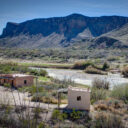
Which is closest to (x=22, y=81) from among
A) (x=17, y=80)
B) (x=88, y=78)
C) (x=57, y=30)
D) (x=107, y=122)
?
(x=17, y=80)

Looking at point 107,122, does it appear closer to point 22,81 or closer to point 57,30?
point 22,81

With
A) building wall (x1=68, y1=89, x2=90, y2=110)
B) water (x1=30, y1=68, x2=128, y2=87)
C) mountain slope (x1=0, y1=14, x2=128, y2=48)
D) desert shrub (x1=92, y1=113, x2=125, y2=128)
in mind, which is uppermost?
mountain slope (x1=0, y1=14, x2=128, y2=48)

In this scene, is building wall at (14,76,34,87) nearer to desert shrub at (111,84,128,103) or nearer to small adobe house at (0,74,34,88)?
small adobe house at (0,74,34,88)

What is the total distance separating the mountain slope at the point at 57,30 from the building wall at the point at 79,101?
13007 centimetres

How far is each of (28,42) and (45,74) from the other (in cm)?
12589

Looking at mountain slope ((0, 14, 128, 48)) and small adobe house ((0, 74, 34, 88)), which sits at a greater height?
mountain slope ((0, 14, 128, 48))

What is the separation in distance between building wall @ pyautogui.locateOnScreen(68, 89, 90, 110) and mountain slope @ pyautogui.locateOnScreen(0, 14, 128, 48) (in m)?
130

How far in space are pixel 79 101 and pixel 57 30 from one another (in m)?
165

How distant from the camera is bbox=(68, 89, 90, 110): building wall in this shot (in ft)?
47.6

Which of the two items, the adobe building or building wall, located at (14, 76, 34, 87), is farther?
building wall, located at (14, 76, 34, 87)

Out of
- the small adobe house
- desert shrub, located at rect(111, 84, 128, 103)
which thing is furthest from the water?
desert shrub, located at rect(111, 84, 128, 103)

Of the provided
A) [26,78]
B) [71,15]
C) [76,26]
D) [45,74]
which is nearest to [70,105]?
[26,78]

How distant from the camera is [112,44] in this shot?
10000 centimetres

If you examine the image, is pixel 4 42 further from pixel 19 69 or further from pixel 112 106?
pixel 112 106
